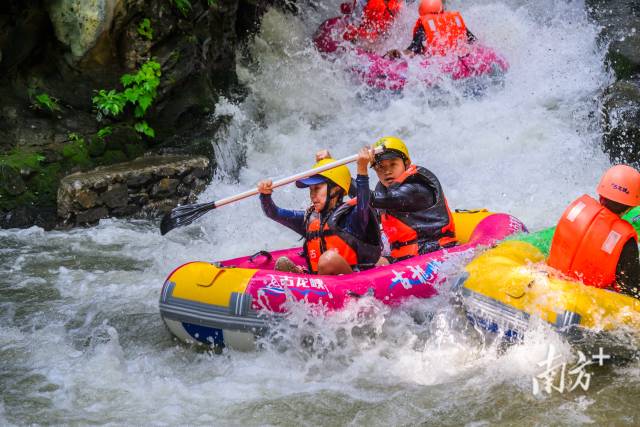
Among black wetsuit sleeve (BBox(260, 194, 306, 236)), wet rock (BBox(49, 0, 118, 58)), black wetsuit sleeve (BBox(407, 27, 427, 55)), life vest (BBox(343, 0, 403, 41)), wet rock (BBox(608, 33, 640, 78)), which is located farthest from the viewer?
life vest (BBox(343, 0, 403, 41))

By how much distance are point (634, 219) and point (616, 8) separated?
6562 mm

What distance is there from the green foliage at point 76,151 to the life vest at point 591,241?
468 centimetres

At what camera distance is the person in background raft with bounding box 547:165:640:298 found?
381cm

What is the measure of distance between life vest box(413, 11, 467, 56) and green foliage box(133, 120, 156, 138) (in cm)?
362

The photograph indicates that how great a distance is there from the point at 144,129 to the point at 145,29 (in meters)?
0.97

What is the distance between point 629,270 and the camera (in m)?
3.87

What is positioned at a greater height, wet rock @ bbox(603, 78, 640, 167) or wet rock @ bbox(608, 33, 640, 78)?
wet rock @ bbox(608, 33, 640, 78)

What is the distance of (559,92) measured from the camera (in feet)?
29.0

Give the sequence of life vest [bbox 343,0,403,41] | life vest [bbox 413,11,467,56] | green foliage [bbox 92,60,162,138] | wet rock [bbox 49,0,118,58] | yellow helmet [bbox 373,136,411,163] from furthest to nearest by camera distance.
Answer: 1. life vest [bbox 343,0,403,41]
2. life vest [bbox 413,11,467,56]
3. green foliage [bbox 92,60,162,138]
4. wet rock [bbox 49,0,118,58]
5. yellow helmet [bbox 373,136,411,163]

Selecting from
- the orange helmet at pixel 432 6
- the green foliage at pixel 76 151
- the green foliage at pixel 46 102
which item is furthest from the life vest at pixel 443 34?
the green foliage at pixel 46 102

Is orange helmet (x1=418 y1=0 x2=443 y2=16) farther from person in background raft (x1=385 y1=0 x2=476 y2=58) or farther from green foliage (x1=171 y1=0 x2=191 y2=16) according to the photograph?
green foliage (x1=171 y1=0 x2=191 y2=16)

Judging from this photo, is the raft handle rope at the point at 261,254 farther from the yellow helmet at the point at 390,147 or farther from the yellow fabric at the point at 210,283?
the yellow helmet at the point at 390,147

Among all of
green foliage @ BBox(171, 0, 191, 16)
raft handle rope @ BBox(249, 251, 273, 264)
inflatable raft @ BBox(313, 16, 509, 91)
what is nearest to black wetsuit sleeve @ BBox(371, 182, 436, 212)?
raft handle rope @ BBox(249, 251, 273, 264)

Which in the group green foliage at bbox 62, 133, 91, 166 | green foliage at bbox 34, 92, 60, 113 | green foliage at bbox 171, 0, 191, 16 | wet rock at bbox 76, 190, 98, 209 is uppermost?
green foliage at bbox 171, 0, 191, 16
